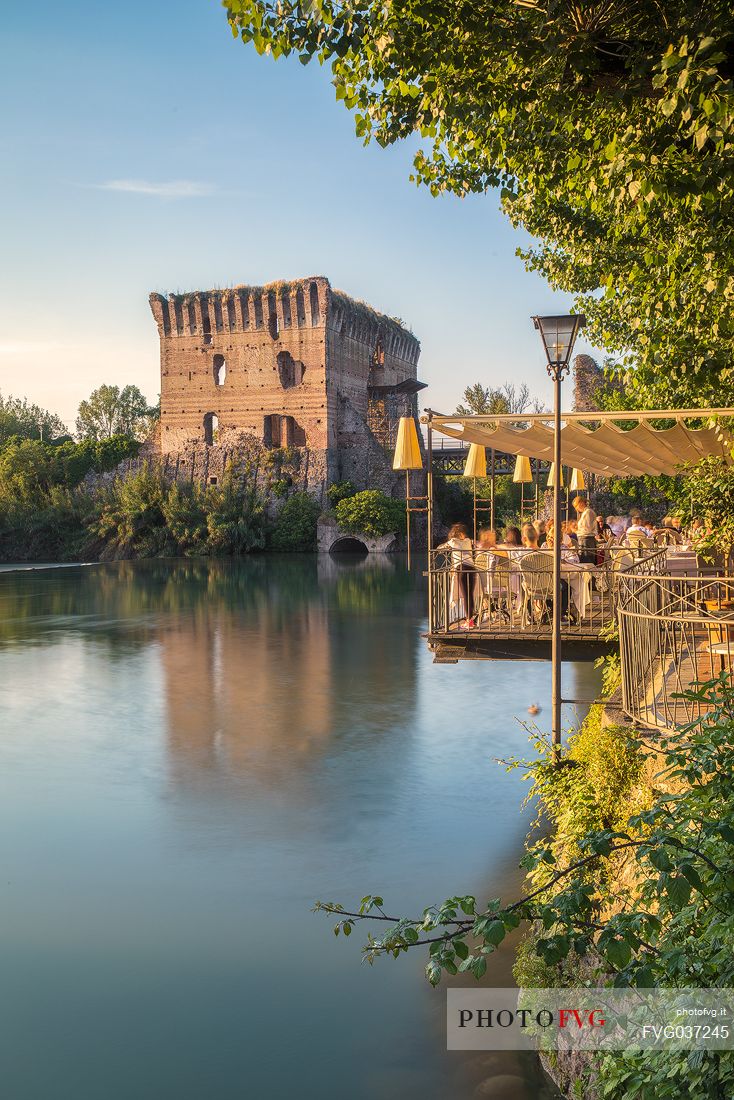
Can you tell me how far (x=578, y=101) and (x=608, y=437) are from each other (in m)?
4.56

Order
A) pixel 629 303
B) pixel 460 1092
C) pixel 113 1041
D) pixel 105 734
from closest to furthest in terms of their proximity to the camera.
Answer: pixel 460 1092 → pixel 113 1041 → pixel 629 303 → pixel 105 734

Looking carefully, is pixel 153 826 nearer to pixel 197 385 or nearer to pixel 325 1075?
pixel 325 1075

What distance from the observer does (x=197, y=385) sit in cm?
5072

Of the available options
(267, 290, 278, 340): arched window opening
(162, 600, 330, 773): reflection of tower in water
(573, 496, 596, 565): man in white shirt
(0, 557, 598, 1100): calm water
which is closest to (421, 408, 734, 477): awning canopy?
(573, 496, 596, 565): man in white shirt

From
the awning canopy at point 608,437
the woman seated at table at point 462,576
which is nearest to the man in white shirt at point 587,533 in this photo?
the awning canopy at point 608,437

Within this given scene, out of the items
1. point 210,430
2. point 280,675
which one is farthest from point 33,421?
point 280,675

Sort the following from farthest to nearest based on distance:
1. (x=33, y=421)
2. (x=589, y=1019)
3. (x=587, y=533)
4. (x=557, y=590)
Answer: (x=33, y=421), (x=587, y=533), (x=557, y=590), (x=589, y=1019)

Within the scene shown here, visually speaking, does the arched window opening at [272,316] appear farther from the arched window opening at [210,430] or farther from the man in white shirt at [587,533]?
the man in white shirt at [587,533]

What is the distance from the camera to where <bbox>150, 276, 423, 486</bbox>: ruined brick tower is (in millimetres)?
48344

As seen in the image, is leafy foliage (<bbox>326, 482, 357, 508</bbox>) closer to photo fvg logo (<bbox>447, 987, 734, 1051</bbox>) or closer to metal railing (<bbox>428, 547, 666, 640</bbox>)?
metal railing (<bbox>428, 547, 666, 640</bbox>)

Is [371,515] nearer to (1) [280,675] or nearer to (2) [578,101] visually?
(1) [280,675]

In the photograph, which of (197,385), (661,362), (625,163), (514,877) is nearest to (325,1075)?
(514,877)

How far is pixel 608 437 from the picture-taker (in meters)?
9.78

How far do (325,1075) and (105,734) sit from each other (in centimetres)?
841
